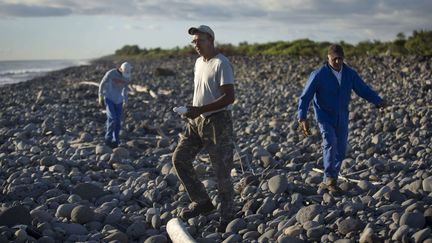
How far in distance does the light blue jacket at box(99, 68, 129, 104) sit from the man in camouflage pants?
5.50m

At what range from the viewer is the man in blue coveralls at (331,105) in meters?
6.28

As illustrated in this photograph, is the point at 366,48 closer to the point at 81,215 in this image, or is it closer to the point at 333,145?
the point at 333,145

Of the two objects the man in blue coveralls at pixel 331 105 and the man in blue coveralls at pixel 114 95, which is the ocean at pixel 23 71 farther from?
the man in blue coveralls at pixel 331 105

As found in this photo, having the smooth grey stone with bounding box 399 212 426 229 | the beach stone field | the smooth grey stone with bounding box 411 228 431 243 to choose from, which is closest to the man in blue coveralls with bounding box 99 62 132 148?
the beach stone field

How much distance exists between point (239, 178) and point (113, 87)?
4.44 metres

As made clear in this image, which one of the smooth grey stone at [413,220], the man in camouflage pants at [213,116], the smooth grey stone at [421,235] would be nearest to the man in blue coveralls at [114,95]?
the man in camouflage pants at [213,116]

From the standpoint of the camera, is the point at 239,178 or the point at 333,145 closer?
the point at 333,145

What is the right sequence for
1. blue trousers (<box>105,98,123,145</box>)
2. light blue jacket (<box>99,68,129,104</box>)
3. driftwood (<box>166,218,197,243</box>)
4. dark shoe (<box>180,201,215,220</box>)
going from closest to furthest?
driftwood (<box>166,218,197,243</box>) < dark shoe (<box>180,201,215,220</box>) < light blue jacket (<box>99,68,129,104</box>) < blue trousers (<box>105,98,123,145</box>)

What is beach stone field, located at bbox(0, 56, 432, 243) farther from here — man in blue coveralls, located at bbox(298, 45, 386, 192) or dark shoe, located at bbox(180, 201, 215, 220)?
man in blue coveralls, located at bbox(298, 45, 386, 192)

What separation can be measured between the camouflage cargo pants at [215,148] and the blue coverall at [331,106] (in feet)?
4.63

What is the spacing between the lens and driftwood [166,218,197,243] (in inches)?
188

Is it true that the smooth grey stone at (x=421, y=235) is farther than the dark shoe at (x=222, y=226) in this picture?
No

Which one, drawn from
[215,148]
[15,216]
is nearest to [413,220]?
[215,148]

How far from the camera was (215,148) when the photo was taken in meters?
5.30
